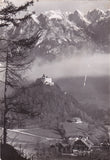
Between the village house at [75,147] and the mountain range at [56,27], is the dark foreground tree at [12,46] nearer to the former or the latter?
the mountain range at [56,27]

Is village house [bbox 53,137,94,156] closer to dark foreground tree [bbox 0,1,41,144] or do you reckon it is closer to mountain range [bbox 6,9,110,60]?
mountain range [bbox 6,9,110,60]

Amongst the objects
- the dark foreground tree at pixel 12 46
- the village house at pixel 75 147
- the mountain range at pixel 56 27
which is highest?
the mountain range at pixel 56 27

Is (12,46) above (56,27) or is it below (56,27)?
below

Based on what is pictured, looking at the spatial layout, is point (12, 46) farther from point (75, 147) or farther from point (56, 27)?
point (56, 27)

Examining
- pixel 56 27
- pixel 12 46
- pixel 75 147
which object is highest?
pixel 56 27

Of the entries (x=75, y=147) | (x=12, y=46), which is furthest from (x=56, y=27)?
(x=12, y=46)

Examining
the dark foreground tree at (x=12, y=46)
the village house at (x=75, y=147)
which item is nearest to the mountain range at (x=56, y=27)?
the dark foreground tree at (x=12, y=46)

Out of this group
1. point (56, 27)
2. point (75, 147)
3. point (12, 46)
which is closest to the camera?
point (12, 46)

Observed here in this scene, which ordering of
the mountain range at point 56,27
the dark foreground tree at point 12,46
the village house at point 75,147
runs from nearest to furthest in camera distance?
the dark foreground tree at point 12,46
the mountain range at point 56,27
the village house at point 75,147

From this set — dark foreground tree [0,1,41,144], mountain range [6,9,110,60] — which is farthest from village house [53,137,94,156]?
dark foreground tree [0,1,41,144]

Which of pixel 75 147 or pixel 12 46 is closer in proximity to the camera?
pixel 12 46
